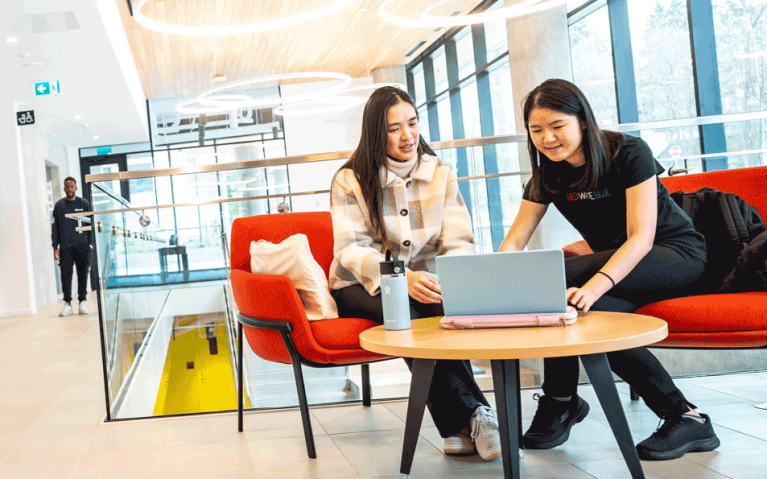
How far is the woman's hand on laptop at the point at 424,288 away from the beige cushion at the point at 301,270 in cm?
44

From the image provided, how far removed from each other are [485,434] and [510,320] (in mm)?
532

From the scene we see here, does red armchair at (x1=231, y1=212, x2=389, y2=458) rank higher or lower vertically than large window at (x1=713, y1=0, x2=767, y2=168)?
lower

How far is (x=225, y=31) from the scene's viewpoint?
5.85 metres

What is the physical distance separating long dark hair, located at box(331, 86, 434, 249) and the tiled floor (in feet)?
2.49

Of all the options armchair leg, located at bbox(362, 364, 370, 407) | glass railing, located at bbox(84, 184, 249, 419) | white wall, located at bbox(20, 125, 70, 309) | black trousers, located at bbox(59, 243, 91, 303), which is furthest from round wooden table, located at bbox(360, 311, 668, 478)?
white wall, located at bbox(20, 125, 70, 309)

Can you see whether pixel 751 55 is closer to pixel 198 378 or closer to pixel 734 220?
pixel 734 220

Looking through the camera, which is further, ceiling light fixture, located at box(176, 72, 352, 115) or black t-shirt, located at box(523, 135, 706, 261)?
ceiling light fixture, located at box(176, 72, 352, 115)

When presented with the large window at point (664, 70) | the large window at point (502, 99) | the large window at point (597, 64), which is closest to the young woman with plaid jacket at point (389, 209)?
the large window at point (664, 70)

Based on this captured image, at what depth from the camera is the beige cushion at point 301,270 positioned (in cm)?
231

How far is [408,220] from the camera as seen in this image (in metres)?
2.36

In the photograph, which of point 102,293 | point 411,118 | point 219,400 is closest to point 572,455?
point 411,118

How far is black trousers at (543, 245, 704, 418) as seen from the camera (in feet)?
6.36

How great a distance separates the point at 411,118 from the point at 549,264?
3.07 feet

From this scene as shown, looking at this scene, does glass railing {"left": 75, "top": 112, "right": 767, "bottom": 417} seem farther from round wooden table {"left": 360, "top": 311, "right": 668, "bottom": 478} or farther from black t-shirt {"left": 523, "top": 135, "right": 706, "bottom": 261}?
round wooden table {"left": 360, "top": 311, "right": 668, "bottom": 478}
